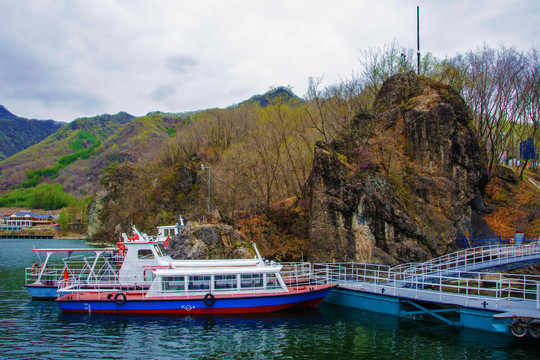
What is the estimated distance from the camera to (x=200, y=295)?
81.9ft

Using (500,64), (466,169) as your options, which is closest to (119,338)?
(466,169)

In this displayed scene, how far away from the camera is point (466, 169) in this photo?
40.1 metres

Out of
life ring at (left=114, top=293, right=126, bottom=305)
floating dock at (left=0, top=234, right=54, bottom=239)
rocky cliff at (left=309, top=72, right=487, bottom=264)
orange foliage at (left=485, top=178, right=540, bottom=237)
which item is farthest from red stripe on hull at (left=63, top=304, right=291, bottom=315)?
floating dock at (left=0, top=234, right=54, bottom=239)

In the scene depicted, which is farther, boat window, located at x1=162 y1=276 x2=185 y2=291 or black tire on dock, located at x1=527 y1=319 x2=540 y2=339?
boat window, located at x1=162 y1=276 x2=185 y2=291

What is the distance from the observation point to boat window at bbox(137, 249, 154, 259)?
94.1 feet

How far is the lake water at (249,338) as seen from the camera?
714 inches

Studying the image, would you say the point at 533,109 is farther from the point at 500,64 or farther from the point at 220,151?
the point at 220,151

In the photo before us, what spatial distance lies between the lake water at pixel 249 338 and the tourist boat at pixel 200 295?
0.68 m

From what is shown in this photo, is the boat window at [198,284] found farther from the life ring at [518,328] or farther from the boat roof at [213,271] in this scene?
the life ring at [518,328]

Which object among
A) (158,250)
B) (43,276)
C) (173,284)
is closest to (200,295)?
(173,284)

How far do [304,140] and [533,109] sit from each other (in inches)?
1173

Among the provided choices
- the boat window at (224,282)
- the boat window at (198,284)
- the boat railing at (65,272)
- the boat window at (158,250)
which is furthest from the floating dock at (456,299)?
the boat railing at (65,272)

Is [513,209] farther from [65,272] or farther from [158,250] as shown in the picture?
[65,272]

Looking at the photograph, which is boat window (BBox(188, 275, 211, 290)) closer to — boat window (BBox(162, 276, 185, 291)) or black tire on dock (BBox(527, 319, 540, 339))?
boat window (BBox(162, 276, 185, 291))
